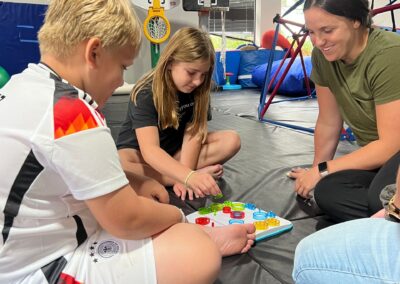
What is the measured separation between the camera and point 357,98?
3.83ft

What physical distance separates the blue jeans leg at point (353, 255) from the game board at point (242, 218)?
0.40 metres

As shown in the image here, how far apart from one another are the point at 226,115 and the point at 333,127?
4.95ft

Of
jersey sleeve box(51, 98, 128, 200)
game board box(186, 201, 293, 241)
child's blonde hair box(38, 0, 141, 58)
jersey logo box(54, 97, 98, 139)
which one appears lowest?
game board box(186, 201, 293, 241)

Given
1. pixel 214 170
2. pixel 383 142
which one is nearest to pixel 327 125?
pixel 383 142

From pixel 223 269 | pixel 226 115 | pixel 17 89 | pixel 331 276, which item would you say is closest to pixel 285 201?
pixel 223 269

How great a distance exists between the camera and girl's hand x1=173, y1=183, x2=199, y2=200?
125cm

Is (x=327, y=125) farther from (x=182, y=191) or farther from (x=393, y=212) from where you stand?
(x=393, y=212)

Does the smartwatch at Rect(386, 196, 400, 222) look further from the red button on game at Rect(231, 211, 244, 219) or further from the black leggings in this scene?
the red button on game at Rect(231, 211, 244, 219)

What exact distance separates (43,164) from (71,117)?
79 mm

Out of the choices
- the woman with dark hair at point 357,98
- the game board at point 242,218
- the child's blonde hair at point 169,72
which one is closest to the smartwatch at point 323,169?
the woman with dark hair at point 357,98

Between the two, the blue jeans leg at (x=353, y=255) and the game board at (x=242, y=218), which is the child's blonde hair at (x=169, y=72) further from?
the blue jeans leg at (x=353, y=255)

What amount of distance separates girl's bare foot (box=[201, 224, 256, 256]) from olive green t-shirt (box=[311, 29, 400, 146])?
1.70 feet

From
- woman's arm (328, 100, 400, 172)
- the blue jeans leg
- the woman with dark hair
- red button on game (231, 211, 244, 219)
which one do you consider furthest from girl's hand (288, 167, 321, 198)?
the blue jeans leg

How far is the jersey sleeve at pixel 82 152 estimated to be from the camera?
55 centimetres
